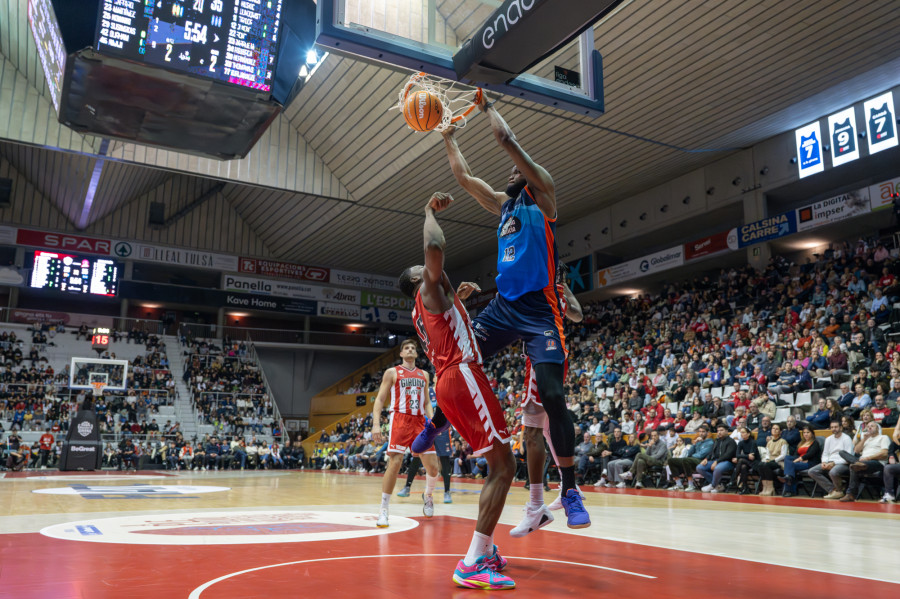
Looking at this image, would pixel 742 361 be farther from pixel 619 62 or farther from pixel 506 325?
pixel 506 325

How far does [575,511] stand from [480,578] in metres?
0.80

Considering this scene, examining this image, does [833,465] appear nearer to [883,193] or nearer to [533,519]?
[533,519]

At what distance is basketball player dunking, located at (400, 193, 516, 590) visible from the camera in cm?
334

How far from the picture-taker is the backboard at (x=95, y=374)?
64.5 feet

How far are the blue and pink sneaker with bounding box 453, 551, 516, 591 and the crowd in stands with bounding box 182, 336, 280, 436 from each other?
2231 cm

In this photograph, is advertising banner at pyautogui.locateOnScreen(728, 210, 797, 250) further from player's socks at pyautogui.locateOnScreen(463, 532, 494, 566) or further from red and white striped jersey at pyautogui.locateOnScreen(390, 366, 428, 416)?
player's socks at pyautogui.locateOnScreen(463, 532, 494, 566)

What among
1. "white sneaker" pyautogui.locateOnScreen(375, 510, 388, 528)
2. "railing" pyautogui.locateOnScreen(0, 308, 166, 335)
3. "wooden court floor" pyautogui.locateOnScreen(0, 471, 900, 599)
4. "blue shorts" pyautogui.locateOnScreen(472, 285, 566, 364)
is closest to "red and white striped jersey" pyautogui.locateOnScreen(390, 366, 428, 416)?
"wooden court floor" pyautogui.locateOnScreen(0, 471, 900, 599)

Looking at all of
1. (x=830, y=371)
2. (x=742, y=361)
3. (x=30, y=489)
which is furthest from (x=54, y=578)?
(x=742, y=361)

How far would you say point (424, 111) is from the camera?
15.3 feet

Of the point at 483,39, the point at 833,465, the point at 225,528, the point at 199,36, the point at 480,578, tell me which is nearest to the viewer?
the point at 480,578

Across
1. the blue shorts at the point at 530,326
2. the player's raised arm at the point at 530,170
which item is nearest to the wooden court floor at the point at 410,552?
the blue shorts at the point at 530,326

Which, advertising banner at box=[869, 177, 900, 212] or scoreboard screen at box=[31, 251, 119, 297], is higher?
advertising banner at box=[869, 177, 900, 212]

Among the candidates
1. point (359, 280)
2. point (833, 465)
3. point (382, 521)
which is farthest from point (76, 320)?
point (833, 465)

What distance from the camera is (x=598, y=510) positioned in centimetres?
716
